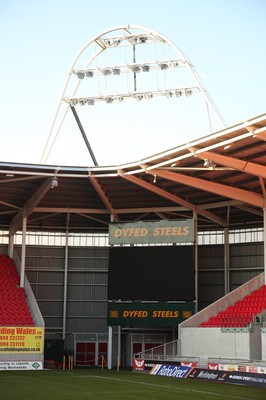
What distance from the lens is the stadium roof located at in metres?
33.2

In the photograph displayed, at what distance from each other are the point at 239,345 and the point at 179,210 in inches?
481

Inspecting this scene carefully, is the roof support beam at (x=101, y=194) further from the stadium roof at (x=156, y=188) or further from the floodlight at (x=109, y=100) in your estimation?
the floodlight at (x=109, y=100)

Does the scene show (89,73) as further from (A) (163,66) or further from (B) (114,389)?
(B) (114,389)

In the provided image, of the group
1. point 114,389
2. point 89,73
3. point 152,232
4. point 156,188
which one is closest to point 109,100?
point 89,73

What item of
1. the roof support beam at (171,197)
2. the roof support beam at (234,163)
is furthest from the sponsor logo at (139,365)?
the roof support beam at (234,163)

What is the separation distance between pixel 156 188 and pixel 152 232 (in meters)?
3.41

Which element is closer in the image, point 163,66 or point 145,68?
point 163,66

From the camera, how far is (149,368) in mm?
38375

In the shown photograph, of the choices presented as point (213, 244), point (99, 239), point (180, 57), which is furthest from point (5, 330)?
point (180, 57)

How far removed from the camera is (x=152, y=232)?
1713 inches

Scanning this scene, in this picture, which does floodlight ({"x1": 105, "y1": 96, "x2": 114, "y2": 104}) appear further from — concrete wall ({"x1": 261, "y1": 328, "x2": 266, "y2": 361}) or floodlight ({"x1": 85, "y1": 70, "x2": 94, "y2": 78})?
concrete wall ({"x1": 261, "y1": 328, "x2": 266, "y2": 361})

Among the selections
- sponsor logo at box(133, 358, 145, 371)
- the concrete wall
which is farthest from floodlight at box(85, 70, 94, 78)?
the concrete wall

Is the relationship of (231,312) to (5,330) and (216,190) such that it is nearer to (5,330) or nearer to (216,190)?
(216,190)

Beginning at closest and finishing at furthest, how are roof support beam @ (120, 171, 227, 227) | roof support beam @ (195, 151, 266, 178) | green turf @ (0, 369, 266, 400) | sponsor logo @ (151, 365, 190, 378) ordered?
green turf @ (0, 369, 266, 400) → roof support beam @ (195, 151, 266, 178) → sponsor logo @ (151, 365, 190, 378) → roof support beam @ (120, 171, 227, 227)
